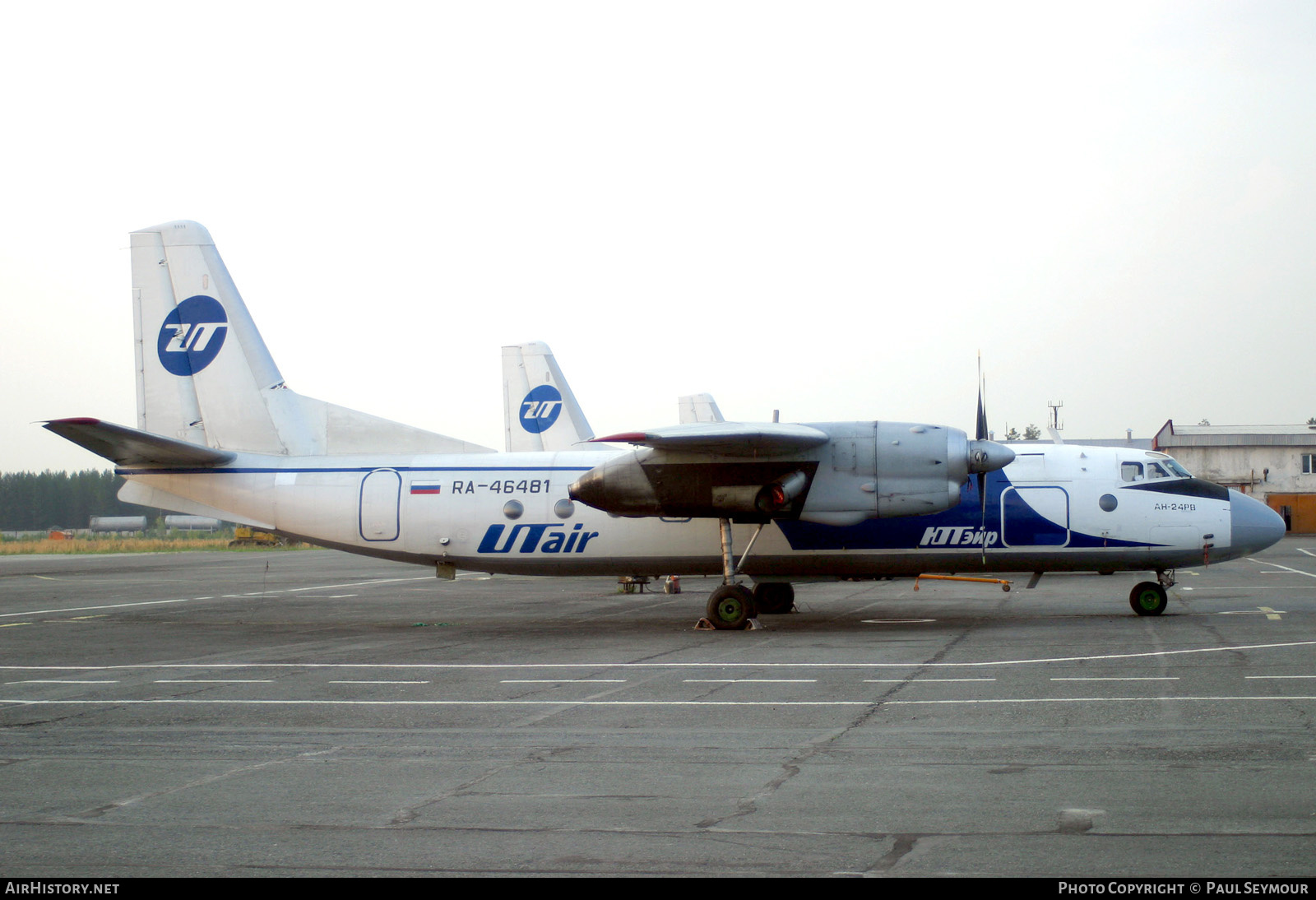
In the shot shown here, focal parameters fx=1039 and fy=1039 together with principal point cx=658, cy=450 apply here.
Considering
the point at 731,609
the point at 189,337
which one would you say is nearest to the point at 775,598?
the point at 731,609

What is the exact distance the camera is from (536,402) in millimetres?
33750

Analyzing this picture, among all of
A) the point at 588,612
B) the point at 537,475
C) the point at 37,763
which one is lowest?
the point at 588,612

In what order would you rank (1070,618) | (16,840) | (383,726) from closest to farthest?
(16,840)
(383,726)
(1070,618)

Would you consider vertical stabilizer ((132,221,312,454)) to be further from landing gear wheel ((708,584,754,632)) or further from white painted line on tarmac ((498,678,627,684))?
white painted line on tarmac ((498,678,627,684))

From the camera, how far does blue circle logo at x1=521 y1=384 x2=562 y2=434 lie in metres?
33.6

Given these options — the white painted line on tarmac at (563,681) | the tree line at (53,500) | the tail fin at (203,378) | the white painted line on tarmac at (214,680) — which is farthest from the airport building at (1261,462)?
the tree line at (53,500)

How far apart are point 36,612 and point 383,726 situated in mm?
18423

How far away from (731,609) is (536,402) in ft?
56.6

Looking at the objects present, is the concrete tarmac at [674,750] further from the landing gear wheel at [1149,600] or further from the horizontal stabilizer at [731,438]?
the horizontal stabilizer at [731,438]

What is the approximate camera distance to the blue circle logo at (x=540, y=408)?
110 ft

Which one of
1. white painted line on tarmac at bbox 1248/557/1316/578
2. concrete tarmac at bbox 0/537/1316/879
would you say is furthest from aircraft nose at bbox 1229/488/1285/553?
white painted line on tarmac at bbox 1248/557/1316/578

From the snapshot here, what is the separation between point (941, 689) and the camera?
11.1 meters
